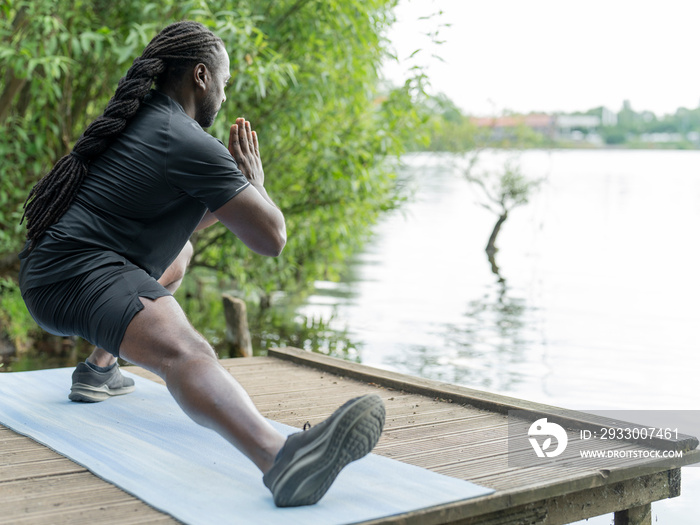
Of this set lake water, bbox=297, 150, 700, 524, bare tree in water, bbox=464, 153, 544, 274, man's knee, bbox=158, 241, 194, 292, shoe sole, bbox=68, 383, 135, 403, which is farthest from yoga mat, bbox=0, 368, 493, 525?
bare tree in water, bbox=464, 153, 544, 274

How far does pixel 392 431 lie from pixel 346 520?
3.66ft

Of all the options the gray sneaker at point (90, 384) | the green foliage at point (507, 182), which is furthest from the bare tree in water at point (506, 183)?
the gray sneaker at point (90, 384)

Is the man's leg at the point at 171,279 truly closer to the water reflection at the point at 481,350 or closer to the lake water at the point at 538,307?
the lake water at the point at 538,307

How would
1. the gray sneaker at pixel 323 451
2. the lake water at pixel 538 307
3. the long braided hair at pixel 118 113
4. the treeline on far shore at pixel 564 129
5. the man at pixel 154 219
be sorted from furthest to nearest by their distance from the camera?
the treeline on far shore at pixel 564 129 → the lake water at pixel 538 307 → the long braided hair at pixel 118 113 → the man at pixel 154 219 → the gray sneaker at pixel 323 451

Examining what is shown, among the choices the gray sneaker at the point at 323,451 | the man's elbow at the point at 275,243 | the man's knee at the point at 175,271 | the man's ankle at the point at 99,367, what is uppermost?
the man's elbow at the point at 275,243

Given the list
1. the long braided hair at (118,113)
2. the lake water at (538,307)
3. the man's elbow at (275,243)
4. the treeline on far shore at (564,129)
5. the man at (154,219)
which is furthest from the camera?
the treeline on far shore at (564,129)

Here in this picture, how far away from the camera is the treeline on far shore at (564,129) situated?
2075cm

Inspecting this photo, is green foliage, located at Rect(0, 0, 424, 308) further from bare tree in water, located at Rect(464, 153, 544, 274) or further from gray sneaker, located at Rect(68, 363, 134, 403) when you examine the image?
bare tree in water, located at Rect(464, 153, 544, 274)

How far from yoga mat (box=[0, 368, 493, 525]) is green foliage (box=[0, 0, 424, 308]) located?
3445 millimetres

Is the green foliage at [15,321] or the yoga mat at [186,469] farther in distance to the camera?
the green foliage at [15,321]

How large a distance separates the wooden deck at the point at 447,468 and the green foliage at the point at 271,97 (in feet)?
10.5

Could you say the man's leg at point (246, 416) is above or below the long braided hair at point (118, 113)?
below

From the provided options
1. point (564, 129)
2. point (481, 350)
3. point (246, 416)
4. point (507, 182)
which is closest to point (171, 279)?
point (246, 416)

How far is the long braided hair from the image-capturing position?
9.45 feet
